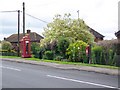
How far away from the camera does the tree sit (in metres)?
40.3

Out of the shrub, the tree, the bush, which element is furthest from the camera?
the tree

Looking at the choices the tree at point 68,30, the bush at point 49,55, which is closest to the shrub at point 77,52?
the bush at point 49,55

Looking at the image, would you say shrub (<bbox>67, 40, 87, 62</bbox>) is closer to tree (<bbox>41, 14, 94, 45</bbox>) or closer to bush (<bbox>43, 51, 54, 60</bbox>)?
bush (<bbox>43, 51, 54, 60</bbox>)

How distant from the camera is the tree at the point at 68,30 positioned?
132 ft

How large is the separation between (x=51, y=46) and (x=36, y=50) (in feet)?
6.58

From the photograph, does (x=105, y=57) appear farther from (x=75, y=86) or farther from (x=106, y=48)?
(x=75, y=86)

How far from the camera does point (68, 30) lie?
4112cm

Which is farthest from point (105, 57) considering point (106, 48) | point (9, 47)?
point (9, 47)

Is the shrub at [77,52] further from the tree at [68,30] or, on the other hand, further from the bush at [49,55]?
the tree at [68,30]

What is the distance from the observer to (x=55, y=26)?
42375 millimetres

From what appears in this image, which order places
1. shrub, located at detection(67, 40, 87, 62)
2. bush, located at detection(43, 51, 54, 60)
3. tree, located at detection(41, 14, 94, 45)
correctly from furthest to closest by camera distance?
tree, located at detection(41, 14, 94, 45) → bush, located at detection(43, 51, 54, 60) → shrub, located at detection(67, 40, 87, 62)

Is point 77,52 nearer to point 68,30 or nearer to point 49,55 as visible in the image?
point 49,55

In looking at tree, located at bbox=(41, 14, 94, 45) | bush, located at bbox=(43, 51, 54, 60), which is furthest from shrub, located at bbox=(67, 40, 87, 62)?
tree, located at bbox=(41, 14, 94, 45)

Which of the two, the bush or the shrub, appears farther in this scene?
the bush
